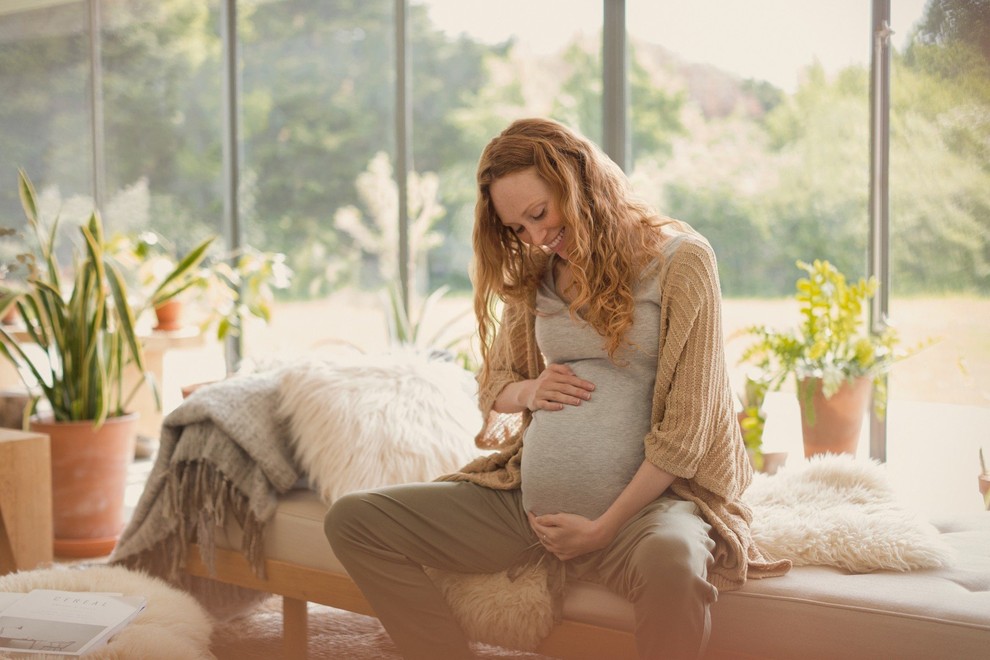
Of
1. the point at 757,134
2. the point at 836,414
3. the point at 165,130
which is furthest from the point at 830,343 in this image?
the point at 165,130

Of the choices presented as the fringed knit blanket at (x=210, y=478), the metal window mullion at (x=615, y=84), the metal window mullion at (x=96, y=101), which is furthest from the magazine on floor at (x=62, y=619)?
the metal window mullion at (x=96, y=101)

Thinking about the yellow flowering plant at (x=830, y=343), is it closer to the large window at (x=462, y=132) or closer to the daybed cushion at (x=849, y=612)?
the large window at (x=462, y=132)

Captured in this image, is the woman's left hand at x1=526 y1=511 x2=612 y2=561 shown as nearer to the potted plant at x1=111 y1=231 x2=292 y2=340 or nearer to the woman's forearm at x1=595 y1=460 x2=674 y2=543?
the woman's forearm at x1=595 y1=460 x2=674 y2=543

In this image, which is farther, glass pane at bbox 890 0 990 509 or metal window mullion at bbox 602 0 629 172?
metal window mullion at bbox 602 0 629 172

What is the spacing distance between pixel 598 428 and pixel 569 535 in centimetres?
21

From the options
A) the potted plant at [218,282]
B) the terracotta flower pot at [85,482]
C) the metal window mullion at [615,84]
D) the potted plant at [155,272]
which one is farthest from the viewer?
the potted plant at [218,282]

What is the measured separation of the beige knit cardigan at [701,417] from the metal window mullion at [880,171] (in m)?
1.25

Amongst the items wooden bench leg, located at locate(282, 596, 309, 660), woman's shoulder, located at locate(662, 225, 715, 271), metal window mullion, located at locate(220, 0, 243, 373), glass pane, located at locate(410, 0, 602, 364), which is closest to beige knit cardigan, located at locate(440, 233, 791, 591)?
woman's shoulder, located at locate(662, 225, 715, 271)

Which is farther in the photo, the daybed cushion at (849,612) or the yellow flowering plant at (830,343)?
the yellow flowering plant at (830,343)

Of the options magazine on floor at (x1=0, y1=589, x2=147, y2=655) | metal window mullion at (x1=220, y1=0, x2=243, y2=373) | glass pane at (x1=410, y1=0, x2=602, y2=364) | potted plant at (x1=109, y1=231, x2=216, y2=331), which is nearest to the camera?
magazine on floor at (x1=0, y1=589, x2=147, y2=655)

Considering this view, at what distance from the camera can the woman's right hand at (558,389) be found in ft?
6.42

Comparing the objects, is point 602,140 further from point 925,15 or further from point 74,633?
point 74,633

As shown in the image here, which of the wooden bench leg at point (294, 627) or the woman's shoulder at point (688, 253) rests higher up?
the woman's shoulder at point (688, 253)

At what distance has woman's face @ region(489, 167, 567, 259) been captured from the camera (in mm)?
1926
